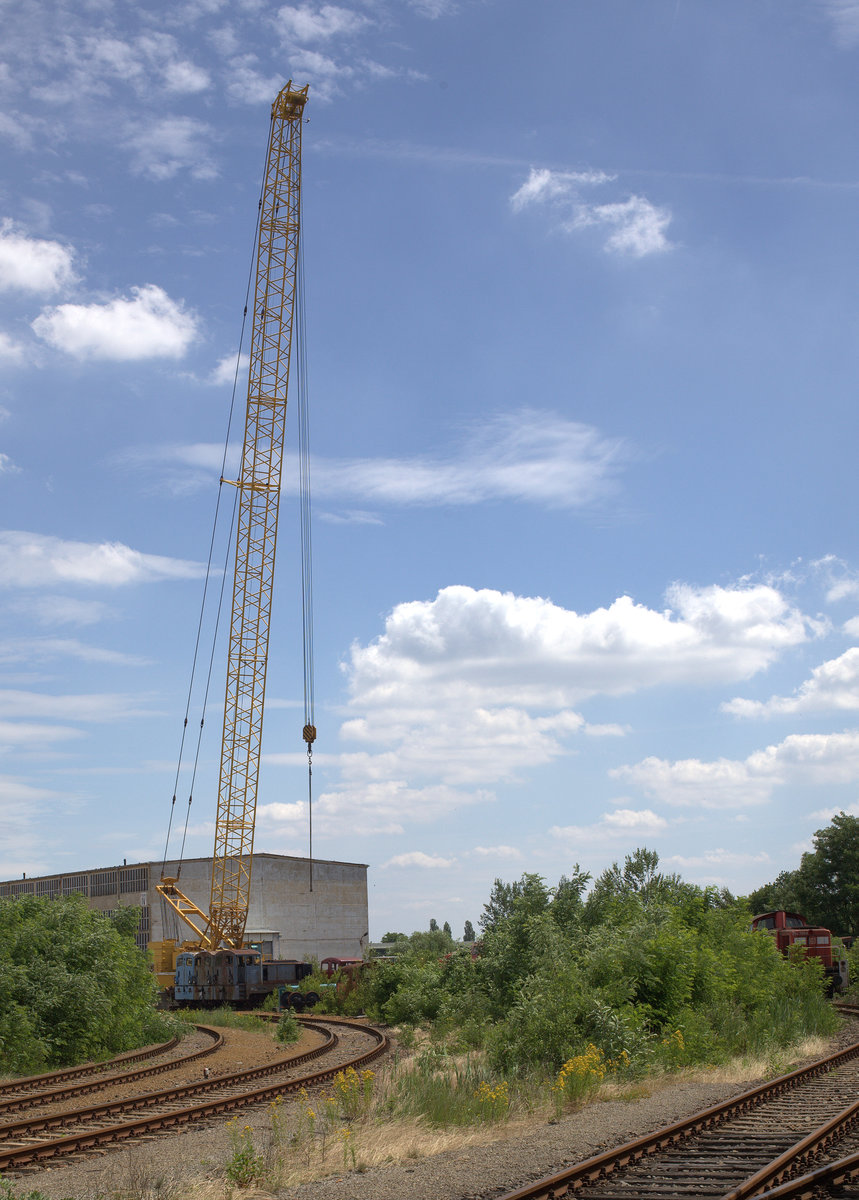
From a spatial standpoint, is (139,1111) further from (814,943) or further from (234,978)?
(234,978)

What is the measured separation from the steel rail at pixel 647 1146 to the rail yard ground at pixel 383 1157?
480 millimetres

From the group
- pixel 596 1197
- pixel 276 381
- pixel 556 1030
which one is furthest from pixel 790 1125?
pixel 276 381

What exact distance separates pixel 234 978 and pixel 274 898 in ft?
69.2

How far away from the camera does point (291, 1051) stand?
24.4 metres

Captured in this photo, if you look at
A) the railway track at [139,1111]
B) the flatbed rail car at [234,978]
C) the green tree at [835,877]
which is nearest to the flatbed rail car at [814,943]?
the railway track at [139,1111]

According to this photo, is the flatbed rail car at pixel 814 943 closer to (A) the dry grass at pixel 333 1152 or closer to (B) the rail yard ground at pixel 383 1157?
(A) the dry grass at pixel 333 1152

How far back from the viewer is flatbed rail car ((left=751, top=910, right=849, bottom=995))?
1410 inches

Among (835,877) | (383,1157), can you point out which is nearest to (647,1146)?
(383,1157)

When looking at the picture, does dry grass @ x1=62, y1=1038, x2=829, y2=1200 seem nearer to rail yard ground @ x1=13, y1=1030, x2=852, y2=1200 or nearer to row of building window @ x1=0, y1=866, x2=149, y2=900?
rail yard ground @ x1=13, y1=1030, x2=852, y2=1200

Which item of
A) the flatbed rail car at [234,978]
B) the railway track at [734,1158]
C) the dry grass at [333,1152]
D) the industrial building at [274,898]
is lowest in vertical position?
the dry grass at [333,1152]

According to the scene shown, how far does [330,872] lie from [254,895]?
8.39 meters

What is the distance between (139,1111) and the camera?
15.9 meters

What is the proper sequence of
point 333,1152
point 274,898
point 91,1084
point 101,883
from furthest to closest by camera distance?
point 101,883
point 274,898
point 91,1084
point 333,1152

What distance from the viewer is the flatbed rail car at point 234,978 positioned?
43906mm
